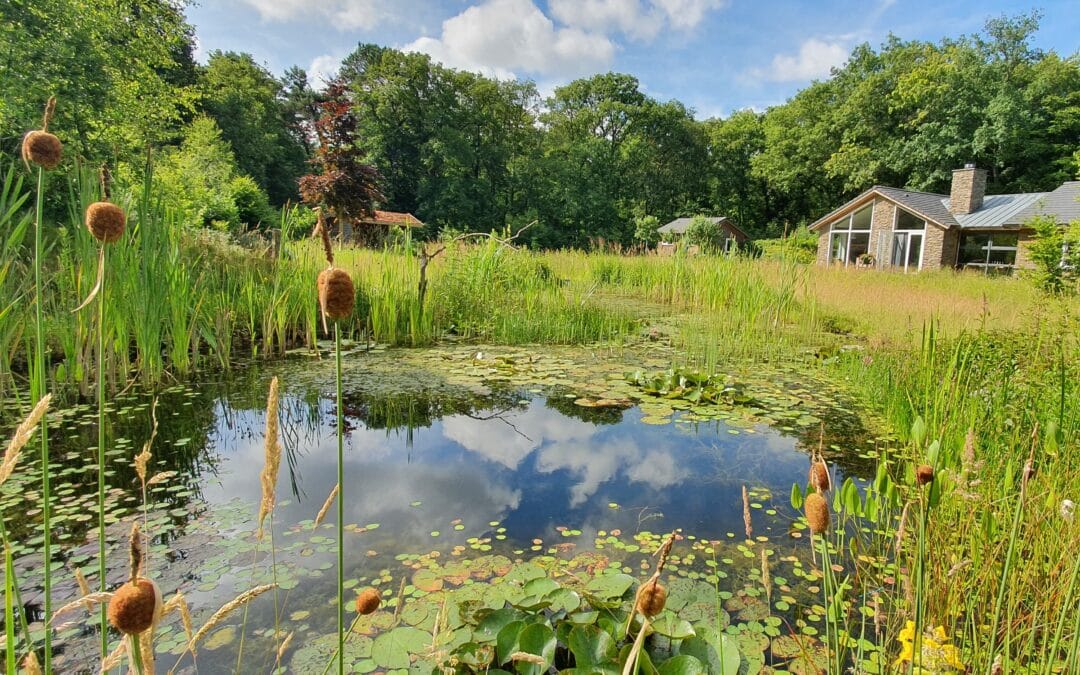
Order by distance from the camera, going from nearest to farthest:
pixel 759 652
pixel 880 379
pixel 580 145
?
pixel 759 652 → pixel 880 379 → pixel 580 145

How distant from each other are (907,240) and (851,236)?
207 cm

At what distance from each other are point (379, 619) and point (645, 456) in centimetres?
162

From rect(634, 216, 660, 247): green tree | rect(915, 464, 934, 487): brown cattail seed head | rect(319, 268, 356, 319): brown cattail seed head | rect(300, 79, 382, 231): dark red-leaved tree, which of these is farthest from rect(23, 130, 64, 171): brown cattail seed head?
rect(634, 216, 660, 247): green tree

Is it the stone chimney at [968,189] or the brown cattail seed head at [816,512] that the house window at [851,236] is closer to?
the stone chimney at [968,189]

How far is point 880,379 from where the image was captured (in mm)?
3539

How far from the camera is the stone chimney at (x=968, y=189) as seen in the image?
17.6 metres

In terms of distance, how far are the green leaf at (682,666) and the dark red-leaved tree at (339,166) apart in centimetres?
1787

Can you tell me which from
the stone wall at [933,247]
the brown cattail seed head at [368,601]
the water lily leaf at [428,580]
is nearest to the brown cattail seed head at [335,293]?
the brown cattail seed head at [368,601]

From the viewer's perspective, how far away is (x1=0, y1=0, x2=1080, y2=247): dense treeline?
71.0 feet

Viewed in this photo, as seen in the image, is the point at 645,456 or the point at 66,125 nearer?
the point at 645,456

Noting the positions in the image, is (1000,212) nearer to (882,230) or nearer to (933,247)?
(933,247)

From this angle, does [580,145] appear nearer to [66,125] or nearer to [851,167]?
[851,167]

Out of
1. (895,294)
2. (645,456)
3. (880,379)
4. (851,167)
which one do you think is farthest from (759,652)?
(851,167)

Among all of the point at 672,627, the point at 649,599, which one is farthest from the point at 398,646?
the point at 649,599
